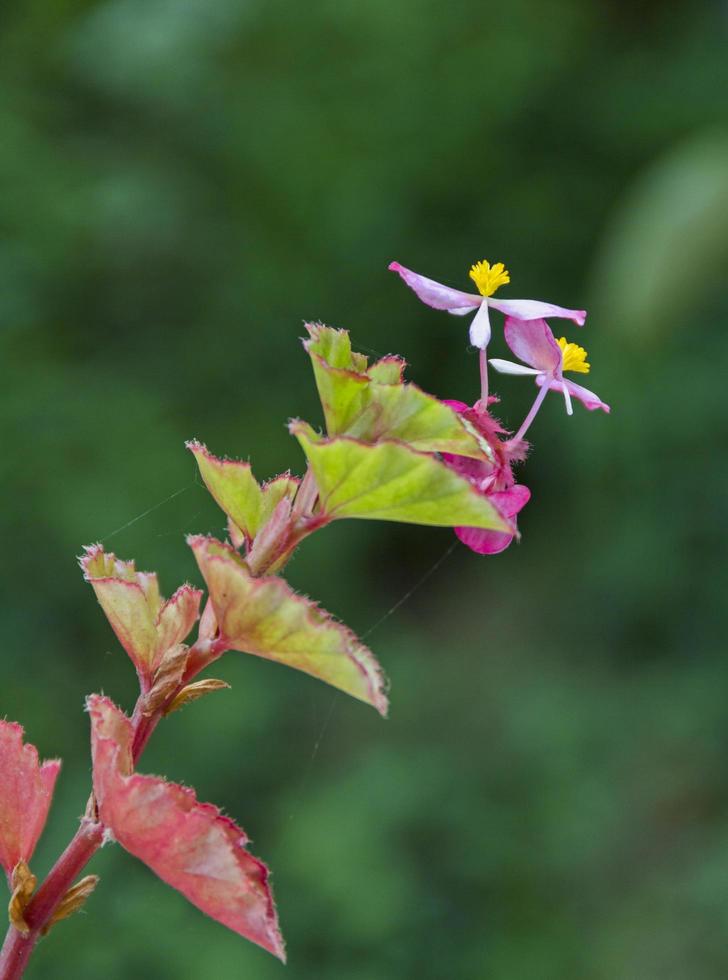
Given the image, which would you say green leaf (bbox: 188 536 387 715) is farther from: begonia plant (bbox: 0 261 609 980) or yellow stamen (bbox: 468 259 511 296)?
yellow stamen (bbox: 468 259 511 296)

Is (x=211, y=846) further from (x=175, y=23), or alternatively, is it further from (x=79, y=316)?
(x=79, y=316)

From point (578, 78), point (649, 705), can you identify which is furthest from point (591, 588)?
point (578, 78)

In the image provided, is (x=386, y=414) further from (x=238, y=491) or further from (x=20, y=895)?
(x=20, y=895)

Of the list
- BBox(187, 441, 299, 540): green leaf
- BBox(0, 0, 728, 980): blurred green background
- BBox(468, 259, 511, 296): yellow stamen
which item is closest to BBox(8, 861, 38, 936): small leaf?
BBox(187, 441, 299, 540): green leaf

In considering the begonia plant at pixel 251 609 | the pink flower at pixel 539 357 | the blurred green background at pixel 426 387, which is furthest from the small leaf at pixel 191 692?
the blurred green background at pixel 426 387

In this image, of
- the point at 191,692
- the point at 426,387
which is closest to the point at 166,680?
the point at 191,692

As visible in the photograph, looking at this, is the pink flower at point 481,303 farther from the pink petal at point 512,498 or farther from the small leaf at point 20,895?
the small leaf at point 20,895
